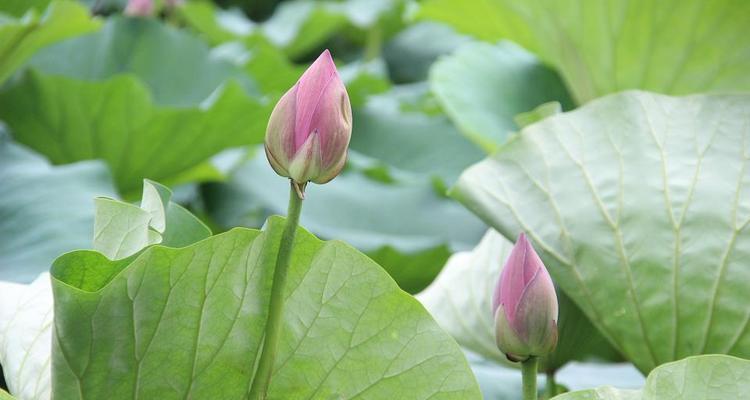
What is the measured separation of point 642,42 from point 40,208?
2.22 ft

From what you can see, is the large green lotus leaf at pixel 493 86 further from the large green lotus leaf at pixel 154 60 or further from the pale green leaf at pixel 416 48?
the pale green leaf at pixel 416 48

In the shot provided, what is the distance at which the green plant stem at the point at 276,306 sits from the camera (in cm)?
52

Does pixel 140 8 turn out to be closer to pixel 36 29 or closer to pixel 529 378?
pixel 36 29

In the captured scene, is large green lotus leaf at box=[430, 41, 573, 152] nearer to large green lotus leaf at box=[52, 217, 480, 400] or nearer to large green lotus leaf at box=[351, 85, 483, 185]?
large green lotus leaf at box=[351, 85, 483, 185]

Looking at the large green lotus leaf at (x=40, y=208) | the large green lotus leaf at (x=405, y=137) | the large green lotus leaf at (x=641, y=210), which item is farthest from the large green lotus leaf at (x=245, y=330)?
the large green lotus leaf at (x=405, y=137)

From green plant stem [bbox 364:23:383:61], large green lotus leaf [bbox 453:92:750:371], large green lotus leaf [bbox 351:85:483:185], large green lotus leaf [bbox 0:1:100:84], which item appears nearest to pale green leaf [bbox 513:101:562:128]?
large green lotus leaf [bbox 453:92:750:371]

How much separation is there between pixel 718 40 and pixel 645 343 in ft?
1.74

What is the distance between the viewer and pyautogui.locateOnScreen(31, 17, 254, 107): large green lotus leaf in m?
1.74

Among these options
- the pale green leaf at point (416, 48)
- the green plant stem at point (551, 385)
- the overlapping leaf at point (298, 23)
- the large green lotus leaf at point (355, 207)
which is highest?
the green plant stem at point (551, 385)

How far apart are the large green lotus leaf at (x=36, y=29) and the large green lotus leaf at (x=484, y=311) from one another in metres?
0.54

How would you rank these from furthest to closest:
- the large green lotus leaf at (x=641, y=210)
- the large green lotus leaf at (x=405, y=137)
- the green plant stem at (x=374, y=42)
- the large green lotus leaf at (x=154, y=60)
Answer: the green plant stem at (x=374, y=42) < the large green lotus leaf at (x=405, y=137) < the large green lotus leaf at (x=154, y=60) < the large green lotus leaf at (x=641, y=210)

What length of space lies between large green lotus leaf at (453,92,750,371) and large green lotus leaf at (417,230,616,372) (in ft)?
0.22

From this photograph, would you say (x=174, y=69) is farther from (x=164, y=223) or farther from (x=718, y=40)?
(x=164, y=223)

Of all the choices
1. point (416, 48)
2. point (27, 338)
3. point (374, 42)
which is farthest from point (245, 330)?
point (416, 48)
